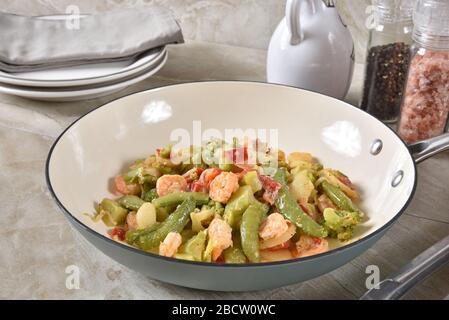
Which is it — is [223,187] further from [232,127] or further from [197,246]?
[232,127]

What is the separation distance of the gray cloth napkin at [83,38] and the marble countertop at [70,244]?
0.12 metres

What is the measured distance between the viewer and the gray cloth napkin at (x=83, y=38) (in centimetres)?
138

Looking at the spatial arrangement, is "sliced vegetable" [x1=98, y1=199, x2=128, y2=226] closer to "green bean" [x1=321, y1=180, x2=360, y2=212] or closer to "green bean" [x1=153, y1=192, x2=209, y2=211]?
"green bean" [x1=153, y1=192, x2=209, y2=211]

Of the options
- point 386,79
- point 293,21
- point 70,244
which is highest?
point 293,21

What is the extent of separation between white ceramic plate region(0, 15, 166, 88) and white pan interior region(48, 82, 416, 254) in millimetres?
174

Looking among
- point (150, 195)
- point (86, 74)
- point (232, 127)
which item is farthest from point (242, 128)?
point (86, 74)

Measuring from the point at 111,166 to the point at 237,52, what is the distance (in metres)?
0.71

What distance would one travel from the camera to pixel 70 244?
3.07ft

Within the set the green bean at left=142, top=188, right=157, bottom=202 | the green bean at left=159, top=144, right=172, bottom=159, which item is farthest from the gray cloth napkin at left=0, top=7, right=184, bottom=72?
the green bean at left=142, top=188, right=157, bottom=202

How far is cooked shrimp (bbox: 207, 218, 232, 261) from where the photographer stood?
0.82m

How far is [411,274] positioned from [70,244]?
1.58 ft

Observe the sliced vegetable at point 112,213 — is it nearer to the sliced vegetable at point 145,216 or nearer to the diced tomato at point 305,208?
the sliced vegetable at point 145,216

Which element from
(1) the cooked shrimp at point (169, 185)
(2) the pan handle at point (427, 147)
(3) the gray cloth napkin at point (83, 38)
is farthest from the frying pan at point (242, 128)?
(3) the gray cloth napkin at point (83, 38)

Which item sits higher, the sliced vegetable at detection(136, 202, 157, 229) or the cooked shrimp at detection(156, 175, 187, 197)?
the cooked shrimp at detection(156, 175, 187, 197)
